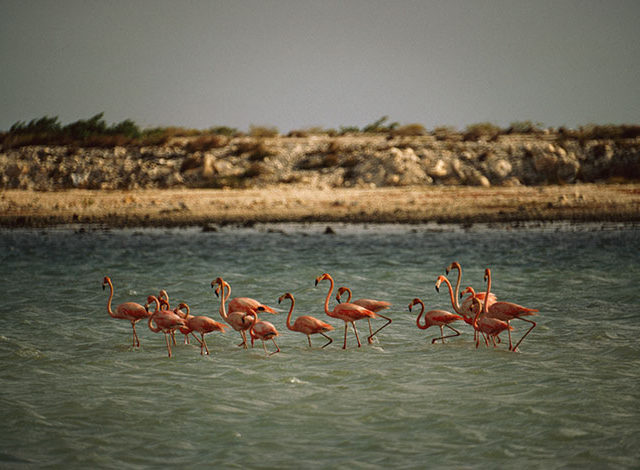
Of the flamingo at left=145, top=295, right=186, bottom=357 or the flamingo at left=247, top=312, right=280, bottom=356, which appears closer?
the flamingo at left=247, top=312, right=280, bottom=356

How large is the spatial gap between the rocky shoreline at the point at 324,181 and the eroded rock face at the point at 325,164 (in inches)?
2.5

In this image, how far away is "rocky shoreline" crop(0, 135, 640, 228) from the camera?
26703 mm

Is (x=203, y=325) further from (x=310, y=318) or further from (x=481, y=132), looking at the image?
(x=481, y=132)

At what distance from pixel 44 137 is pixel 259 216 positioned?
1680 cm

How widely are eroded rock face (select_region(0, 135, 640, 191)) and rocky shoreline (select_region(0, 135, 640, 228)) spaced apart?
0.21 feet

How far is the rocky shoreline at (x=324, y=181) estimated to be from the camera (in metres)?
26.7

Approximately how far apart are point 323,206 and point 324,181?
225 inches

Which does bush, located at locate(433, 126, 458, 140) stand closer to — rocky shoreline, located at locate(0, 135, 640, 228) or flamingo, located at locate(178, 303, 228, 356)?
rocky shoreline, located at locate(0, 135, 640, 228)

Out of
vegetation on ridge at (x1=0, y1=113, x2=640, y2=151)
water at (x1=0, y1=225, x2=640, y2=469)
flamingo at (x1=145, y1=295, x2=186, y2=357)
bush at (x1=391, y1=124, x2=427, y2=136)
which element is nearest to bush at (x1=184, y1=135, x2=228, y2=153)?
vegetation on ridge at (x1=0, y1=113, x2=640, y2=151)

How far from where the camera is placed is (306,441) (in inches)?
255

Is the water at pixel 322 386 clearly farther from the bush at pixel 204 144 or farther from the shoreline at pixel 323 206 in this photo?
the bush at pixel 204 144

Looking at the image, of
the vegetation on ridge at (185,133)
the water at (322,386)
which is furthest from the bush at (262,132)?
the water at (322,386)

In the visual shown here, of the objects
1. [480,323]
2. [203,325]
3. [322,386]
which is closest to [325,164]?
[480,323]

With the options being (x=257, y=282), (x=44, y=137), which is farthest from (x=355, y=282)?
(x=44, y=137)
